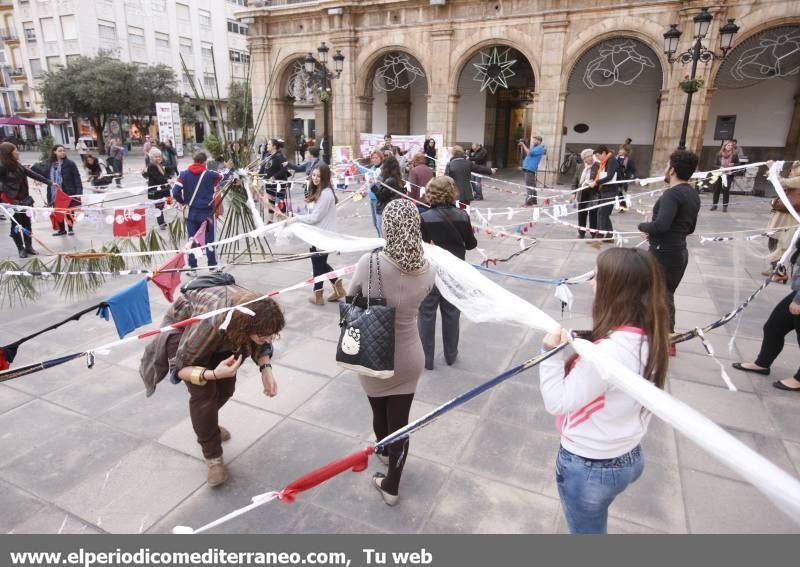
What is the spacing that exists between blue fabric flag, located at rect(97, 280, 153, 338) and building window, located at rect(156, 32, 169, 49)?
5511cm

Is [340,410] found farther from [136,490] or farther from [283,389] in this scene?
[136,490]

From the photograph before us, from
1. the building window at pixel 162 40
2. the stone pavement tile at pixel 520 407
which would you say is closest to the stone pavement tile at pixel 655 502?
the stone pavement tile at pixel 520 407

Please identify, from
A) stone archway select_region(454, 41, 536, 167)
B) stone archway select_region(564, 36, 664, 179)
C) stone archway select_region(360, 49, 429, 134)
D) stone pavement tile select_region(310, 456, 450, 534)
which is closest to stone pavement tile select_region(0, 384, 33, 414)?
stone pavement tile select_region(310, 456, 450, 534)

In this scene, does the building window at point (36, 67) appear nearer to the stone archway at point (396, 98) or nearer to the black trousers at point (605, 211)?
the stone archway at point (396, 98)

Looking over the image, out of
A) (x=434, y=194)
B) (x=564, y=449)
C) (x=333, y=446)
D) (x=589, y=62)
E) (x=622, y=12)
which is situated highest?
(x=622, y=12)

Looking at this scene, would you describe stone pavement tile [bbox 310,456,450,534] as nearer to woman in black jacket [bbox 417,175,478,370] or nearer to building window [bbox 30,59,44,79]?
woman in black jacket [bbox 417,175,478,370]

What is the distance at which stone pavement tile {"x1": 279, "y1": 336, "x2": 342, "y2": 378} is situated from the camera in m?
4.51

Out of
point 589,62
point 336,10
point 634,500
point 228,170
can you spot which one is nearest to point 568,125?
point 589,62

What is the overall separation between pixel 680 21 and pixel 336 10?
12679 millimetres

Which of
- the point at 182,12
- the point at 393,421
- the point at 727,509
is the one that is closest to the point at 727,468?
the point at 727,509

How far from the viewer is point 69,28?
42.4m

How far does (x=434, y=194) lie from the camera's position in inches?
156

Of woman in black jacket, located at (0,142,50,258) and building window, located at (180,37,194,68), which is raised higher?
building window, located at (180,37,194,68)

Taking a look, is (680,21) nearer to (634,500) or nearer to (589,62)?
(589,62)
